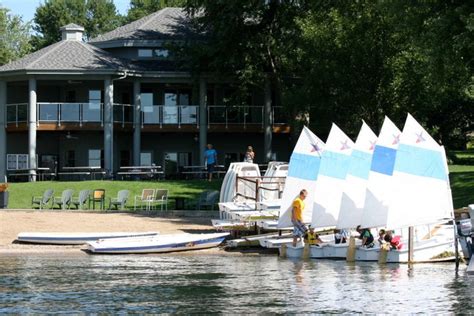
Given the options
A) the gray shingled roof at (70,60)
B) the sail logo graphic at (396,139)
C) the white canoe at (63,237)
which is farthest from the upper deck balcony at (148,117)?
the sail logo graphic at (396,139)

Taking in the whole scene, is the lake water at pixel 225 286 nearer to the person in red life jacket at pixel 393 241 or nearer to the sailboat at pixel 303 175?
the person in red life jacket at pixel 393 241

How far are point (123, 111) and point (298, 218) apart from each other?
2696 cm

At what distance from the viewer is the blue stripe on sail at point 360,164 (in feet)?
117

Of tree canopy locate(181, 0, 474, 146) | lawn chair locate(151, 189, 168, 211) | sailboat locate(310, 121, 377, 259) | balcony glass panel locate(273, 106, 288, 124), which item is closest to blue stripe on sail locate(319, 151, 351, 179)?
sailboat locate(310, 121, 377, 259)

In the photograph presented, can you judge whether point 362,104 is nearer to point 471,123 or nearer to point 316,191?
point 316,191

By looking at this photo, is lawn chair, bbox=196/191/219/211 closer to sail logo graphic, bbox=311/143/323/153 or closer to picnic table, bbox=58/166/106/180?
sail logo graphic, bbox=311/143/323/153

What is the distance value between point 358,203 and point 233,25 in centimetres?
2340

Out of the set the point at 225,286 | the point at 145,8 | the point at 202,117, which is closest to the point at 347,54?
the point at 202,117

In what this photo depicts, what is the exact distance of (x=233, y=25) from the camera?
56.6 metres

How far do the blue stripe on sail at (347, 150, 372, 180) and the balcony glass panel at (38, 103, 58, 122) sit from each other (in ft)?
83.9

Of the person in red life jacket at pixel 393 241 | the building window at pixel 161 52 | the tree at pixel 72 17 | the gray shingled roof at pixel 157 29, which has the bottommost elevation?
the person in red life jacket at pixel 393 241

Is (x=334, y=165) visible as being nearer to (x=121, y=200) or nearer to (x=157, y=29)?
(x=121, y=200)

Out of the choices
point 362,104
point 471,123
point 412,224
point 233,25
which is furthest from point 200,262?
point 471,123

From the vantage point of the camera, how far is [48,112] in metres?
58.2
